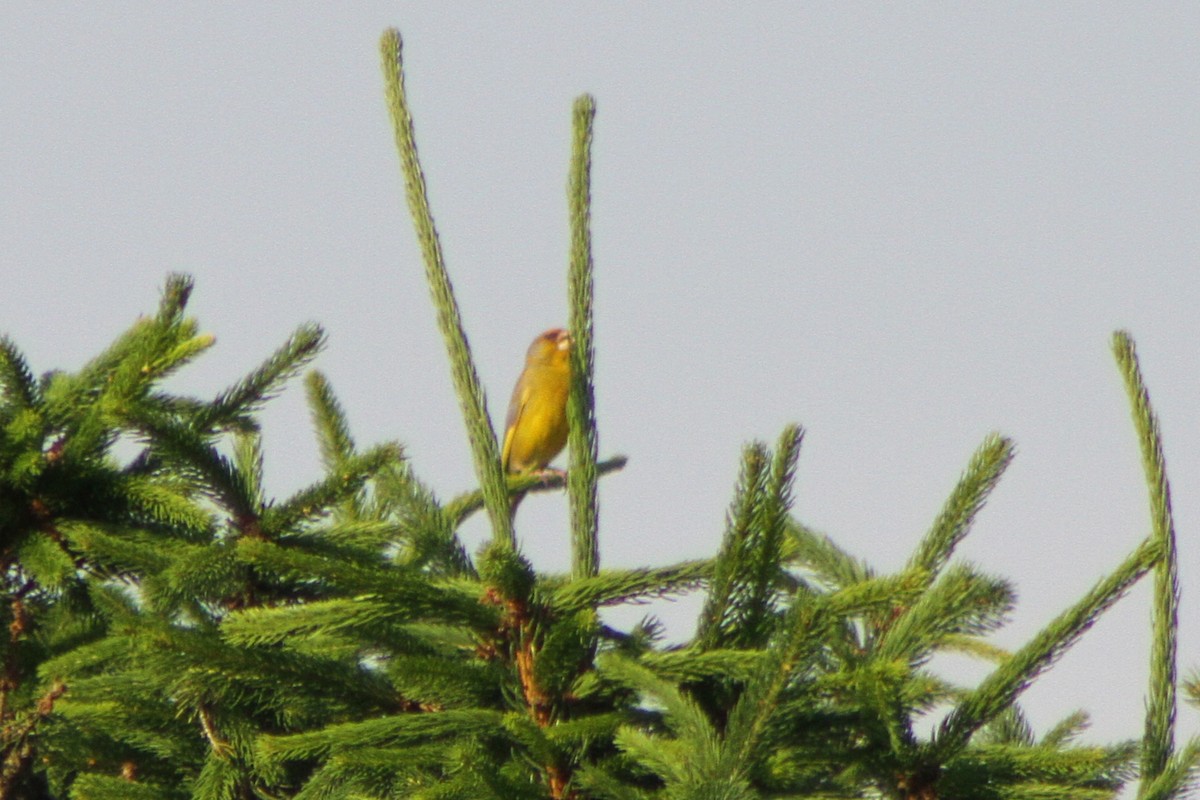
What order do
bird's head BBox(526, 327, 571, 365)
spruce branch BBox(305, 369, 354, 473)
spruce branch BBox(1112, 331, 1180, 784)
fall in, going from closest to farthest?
spruce branch BBox(1112, 331, 1180, 784) < spruce branch BBox(305, 369, 354, 473) < bird's head BBox(526, 327, 571, 365)

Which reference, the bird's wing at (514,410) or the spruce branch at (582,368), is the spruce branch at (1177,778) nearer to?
the spruce branch at (582,368)

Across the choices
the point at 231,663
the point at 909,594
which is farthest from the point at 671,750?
the point at 231,663

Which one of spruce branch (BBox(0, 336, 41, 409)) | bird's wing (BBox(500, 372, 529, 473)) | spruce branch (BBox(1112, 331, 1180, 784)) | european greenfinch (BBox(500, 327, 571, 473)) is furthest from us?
bird's wing (BBox(500, 372, 529, 473))

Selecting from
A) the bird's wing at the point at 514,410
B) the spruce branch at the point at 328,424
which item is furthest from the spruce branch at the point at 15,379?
the bird's wing at the point at 514,410

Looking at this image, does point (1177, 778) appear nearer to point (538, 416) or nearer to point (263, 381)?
point (263, 381)

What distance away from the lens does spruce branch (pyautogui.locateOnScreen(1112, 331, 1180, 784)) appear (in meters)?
2.35

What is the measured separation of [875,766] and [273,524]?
1.37 metres

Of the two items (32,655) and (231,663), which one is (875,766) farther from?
(32,655)

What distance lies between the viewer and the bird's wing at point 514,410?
10.9 meters

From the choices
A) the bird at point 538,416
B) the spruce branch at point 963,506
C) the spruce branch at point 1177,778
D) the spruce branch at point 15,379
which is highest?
the bird at point 538,416

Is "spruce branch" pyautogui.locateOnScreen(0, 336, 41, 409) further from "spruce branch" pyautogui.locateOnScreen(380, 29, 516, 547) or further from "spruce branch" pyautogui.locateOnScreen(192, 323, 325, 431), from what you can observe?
"spruce branch" pyautogui.locateOnScreen(380, 29, 516, 547)

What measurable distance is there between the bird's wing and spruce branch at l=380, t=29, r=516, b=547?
816 cm

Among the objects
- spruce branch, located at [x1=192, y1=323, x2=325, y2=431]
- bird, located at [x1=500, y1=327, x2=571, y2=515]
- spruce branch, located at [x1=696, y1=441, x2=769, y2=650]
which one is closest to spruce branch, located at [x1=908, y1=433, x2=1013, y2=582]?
spruce branch, located at [x1=696, y1=441, x2=769, y2=650]

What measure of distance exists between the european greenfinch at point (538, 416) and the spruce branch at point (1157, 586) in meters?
7.64
